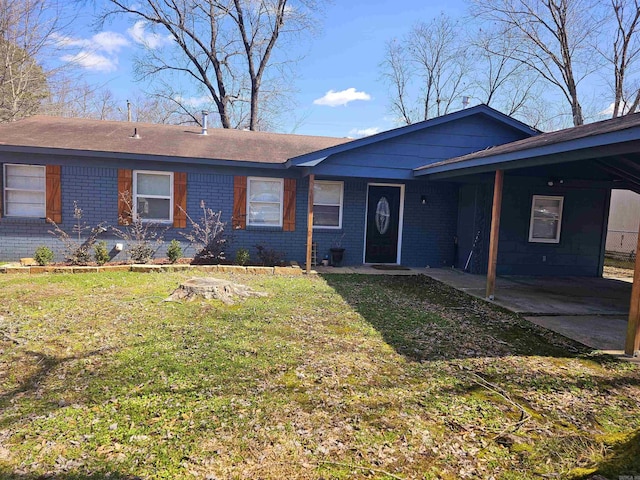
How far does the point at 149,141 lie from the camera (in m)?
10.5

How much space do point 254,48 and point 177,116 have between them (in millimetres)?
6697

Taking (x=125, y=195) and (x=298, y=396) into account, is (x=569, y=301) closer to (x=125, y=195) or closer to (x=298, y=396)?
(x=298, y=396)

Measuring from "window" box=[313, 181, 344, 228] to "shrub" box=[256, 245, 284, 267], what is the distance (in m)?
1.31

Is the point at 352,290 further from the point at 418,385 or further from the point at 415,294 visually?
the point at 418,385

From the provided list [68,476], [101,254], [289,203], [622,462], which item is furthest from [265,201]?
[622,462]

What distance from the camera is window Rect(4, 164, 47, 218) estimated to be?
925cm

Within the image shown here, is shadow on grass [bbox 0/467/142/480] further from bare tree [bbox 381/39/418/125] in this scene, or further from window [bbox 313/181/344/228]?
bare tree [bbox 381/39/418/125]

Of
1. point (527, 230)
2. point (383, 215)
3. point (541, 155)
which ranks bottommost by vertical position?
point (527, 230)

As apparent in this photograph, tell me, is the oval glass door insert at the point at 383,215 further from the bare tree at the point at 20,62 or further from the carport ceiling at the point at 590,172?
the bare tree at the point at 20,62

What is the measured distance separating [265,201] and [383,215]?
3.16 m

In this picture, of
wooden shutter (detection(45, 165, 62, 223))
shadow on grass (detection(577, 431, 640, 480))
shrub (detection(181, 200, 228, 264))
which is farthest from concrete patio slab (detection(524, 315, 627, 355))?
wooden shutter (detection(45, 165, 62, 223))

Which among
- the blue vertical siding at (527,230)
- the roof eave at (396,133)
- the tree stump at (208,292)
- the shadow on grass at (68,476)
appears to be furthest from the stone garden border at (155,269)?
the shadow on grass at (68,476)

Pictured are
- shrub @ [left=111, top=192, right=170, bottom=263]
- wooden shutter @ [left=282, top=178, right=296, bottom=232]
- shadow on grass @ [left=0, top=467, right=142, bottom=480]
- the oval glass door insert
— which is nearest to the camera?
shadow on grass @ [left=0, top=467, right=142, bottom=480]

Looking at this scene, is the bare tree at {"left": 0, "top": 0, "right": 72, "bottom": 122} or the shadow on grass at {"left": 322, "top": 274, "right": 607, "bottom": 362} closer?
the shadow on grass at {"left": 322, "top": 274, "right": 607, "bottom": 362}
